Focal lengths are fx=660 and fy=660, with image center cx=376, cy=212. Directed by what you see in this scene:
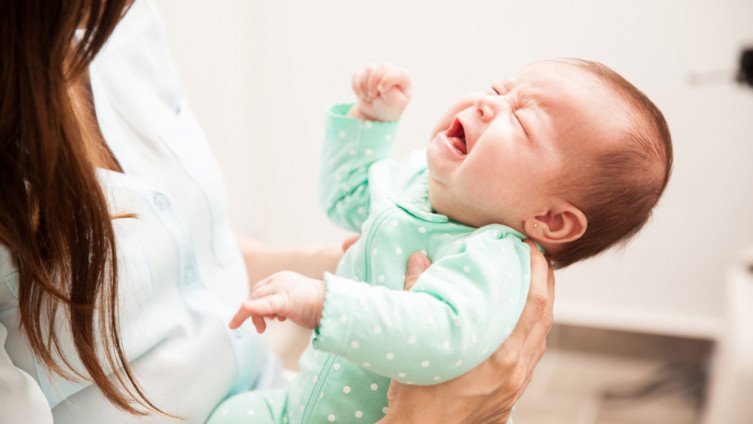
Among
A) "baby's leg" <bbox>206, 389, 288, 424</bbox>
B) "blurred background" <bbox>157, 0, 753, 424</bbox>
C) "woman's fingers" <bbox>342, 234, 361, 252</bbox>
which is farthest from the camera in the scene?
"blurred background" <bbox>157, 0, 753, 424</bbox>

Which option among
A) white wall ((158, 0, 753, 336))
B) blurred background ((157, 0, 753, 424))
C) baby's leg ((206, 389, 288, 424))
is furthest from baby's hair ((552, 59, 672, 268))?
white wall ((158, 0, 753, 336))

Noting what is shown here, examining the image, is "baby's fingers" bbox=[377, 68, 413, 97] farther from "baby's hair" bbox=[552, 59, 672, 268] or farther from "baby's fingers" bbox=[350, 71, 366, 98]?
"baby's hair" bbox=[552, 59, 672, 268]

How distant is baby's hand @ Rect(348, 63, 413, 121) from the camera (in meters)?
0.78

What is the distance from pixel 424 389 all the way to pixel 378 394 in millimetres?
73

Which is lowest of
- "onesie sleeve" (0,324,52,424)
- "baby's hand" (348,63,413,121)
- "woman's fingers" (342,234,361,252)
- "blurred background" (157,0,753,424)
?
"blurred background" (157,0,753,424)

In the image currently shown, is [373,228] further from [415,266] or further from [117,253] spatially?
[117,253]

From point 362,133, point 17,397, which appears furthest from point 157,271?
point 362,133

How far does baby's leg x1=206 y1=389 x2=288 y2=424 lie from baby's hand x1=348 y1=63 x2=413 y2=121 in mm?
358

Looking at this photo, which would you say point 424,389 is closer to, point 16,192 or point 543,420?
point 16,192

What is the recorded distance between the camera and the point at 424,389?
0.65m

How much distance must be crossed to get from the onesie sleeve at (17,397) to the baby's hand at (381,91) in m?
0.46

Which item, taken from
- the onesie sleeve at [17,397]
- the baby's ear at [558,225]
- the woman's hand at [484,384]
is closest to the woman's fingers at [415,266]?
the woman's hand at [484,384]

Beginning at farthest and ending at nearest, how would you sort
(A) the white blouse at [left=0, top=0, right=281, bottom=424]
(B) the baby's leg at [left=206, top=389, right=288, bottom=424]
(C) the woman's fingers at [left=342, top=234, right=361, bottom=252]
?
1. (C) the woman's fingers at [left=342, top=234, right=361, bottom=252]
2. (B) the baby's leg at [left=206, top=389, right=288, bottom=424]
3. (A) the white blouse at [left=0, top=0, right=281, bottom=424]

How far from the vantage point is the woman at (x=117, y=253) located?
1.70ft
